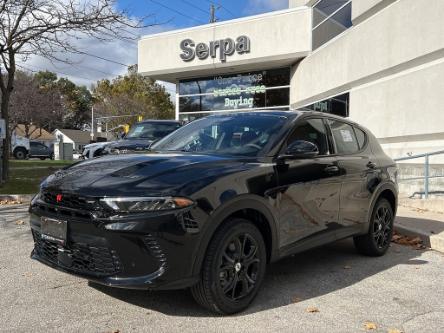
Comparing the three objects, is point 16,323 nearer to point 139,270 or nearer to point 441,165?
point 139,270

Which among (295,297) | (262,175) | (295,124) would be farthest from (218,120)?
(295,297)

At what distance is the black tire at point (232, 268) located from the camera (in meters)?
3.64

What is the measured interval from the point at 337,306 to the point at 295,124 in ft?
5.73

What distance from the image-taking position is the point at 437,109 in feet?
35.8

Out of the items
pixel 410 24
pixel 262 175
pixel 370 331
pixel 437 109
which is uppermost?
pixel 410 24

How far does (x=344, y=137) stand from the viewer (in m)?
5.61

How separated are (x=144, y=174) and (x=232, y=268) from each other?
1005 millimetres

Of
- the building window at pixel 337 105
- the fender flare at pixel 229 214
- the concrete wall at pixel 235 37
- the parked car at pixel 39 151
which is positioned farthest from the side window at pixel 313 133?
the parked car at pixel 39 151

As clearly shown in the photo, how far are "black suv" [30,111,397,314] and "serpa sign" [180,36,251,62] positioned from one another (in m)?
15.3

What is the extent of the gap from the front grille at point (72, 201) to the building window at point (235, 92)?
1734 centimetres

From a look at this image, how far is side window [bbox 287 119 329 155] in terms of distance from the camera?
4.81 m

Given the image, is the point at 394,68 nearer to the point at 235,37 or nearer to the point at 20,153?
the point at 235,37

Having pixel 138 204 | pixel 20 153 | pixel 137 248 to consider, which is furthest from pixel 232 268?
pixel 20 153

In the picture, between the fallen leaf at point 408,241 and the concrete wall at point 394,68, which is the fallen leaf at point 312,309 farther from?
the concrete wall at point 394,68
